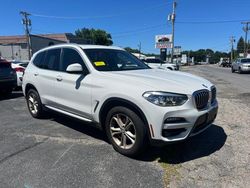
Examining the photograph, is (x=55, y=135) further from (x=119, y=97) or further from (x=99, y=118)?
(x=119, y=97)

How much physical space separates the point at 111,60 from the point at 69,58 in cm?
86

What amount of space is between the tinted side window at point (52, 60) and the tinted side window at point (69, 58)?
8.8 inches

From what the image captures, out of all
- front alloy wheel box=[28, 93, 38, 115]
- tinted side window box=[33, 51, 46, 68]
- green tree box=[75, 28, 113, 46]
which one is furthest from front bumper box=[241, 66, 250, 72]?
green tree box=[75, 28, 113, 46]

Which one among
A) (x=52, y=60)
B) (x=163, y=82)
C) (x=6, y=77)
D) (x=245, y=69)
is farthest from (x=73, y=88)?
(x=245, y=69)

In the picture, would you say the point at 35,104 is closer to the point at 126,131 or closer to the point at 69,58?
the point at 69,58

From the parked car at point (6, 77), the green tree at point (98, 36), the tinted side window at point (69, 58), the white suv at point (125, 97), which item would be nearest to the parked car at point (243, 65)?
the parked car at point (6, 77)

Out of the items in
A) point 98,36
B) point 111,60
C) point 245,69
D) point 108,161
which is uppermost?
point 98,36

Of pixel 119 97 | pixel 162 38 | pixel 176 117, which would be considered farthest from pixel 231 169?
pixel 162 38

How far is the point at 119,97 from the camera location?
3.93 metres

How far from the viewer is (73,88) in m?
4.80

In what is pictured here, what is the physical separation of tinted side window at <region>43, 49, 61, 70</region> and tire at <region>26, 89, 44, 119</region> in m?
0.80

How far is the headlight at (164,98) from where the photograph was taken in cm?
358

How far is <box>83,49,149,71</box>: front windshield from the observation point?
474 centimetres

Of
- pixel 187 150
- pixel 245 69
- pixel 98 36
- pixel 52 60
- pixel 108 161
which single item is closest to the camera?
pixel 108 161
